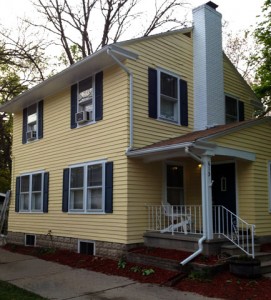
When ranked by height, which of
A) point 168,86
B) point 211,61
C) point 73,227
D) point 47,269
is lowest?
point 47,269

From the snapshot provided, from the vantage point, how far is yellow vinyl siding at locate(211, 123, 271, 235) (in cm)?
1062

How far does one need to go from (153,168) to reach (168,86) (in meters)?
2.68

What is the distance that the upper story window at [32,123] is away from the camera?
1470 centimetres

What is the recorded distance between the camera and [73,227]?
12.2m

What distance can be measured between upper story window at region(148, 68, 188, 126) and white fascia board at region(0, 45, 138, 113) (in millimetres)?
1031

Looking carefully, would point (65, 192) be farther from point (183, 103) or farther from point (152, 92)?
point (183, 103)

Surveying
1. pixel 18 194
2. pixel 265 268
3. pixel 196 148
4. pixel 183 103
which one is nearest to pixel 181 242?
pixel 265 268

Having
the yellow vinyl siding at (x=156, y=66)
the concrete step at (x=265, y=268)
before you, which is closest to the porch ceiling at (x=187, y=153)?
the yellow vinyl siding at (x=156, y=66)

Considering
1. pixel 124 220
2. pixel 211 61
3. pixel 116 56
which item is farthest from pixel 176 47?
pixel 124 220

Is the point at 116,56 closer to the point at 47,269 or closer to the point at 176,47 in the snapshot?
the point at 176,47

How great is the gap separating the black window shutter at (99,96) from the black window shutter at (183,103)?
251cm

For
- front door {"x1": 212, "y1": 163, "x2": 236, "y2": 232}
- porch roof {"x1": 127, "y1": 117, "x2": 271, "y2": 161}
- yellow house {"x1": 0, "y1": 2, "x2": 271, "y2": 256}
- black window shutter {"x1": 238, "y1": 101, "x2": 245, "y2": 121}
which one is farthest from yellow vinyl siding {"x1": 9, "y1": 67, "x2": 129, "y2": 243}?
black window shutter {"x1": 238, "y1": 101, "x2": 245, "y2": 121}

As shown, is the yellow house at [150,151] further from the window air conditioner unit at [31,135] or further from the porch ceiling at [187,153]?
the window air conditioner unit at [31,135]

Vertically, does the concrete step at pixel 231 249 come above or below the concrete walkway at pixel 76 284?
above
